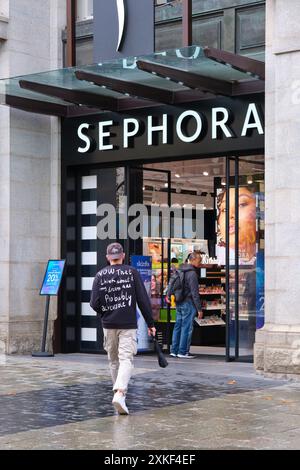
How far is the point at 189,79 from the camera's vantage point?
13.5 meters

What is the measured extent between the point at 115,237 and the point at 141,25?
3965 mm

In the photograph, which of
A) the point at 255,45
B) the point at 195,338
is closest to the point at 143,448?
the point at 255,45

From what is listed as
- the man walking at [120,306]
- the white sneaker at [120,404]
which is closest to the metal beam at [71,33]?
the man walking at [120,306]

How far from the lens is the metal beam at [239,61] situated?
1209 cm

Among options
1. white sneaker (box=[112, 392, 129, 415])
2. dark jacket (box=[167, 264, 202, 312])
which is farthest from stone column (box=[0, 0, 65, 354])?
white sneaker (box=[112, 392, 129, 415])

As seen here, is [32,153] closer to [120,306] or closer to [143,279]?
[143,279]

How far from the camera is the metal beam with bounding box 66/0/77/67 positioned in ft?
48.6

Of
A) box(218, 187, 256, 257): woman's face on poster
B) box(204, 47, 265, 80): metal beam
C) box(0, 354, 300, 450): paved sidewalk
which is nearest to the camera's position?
box(0, 354, 300, 450): paved sidewalk

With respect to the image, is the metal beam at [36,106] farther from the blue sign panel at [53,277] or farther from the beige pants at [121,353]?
the beige pants at [121,353]

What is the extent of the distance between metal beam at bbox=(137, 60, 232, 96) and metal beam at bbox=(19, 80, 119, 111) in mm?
2114

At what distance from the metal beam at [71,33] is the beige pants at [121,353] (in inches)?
256

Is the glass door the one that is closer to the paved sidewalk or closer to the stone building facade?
the paved sidewalk

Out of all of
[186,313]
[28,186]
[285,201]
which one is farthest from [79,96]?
[285,201]

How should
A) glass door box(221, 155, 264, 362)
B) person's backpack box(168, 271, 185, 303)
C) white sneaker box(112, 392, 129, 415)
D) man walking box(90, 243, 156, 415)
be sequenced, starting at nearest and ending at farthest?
white sneaker box(112, 392, 129, 415) < man walking box(90, 243, 156, 415) < glass door box(221, 155, 264, 362) < person's backpack box(168, 271, 185, 303)
